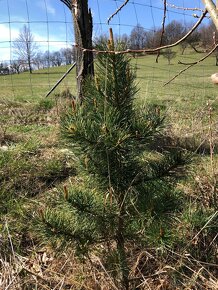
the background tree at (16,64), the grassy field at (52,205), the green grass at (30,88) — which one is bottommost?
the grassy field at (52,205)

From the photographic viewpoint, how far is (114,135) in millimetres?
1699

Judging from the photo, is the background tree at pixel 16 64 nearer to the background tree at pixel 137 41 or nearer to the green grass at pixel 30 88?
the green grass at pixel 30 88

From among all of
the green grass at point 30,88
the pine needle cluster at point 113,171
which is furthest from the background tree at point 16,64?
the pine needle cluster at point 113,171

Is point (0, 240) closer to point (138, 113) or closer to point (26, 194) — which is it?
point (26, 194)

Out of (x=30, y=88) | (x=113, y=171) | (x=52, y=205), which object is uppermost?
(x=113, y=171)

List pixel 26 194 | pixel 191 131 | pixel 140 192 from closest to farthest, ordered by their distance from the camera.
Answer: pixel 140 192 → pixel 26 194 → pixel 191 131

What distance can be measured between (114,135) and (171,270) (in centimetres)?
97

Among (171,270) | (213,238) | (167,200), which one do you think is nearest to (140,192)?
(167,200)

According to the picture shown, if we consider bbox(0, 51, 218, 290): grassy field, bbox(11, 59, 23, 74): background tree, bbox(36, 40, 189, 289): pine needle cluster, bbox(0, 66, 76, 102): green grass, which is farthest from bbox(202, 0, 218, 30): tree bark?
bbox(11, 59, 23, 74): background tree

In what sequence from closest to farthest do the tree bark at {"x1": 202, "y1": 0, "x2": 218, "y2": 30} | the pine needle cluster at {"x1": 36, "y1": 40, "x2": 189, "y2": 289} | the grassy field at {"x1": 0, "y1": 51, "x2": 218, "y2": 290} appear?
the tree bark at {"x1": 202, "y1": 0, "x2": 218, "y2": 30} → the pine needle cluster at {"x1": 36, "y1": 40, "x2": 189, "y2": 289} → the grassy field at {"x1": 0, "y1": 51, "x2": 218, "y2": 290}

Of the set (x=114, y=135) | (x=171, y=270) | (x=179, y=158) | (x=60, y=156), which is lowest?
(x=171, y=270)

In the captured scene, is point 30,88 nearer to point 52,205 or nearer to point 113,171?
point 52,205

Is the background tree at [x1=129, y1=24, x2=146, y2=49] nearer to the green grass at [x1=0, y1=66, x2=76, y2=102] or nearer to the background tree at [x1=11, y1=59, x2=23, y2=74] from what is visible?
the green grass at [x1=0, y1=66, x2=76, y2=102]

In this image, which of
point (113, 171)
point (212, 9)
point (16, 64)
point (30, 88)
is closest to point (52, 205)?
point (113, 171)
